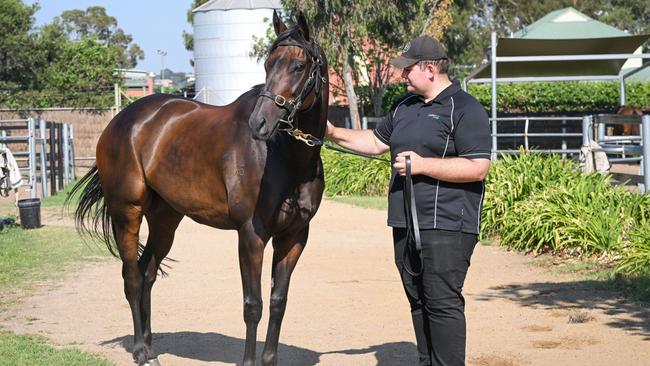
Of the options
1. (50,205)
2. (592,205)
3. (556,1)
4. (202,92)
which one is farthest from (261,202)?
(556,1)

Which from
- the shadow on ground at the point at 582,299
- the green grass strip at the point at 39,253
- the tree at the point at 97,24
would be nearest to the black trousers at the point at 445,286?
the shadow on ground at the point at 582,299

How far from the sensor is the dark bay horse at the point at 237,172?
5.18 metres

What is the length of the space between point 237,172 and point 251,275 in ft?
2.13

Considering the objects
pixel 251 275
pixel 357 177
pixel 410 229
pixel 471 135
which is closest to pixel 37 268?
pixel 251 275

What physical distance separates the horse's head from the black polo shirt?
0.67m

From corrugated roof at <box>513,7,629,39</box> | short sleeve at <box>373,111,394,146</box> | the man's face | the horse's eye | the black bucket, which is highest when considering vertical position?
corrugated roof at <box>513,7,629,39</box>

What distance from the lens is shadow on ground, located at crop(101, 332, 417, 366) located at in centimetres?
621

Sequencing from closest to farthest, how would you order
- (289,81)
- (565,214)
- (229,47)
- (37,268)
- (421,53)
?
(421,53), (289,81), (37,268), (565,214), (229,47)

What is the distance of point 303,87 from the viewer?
5129mm

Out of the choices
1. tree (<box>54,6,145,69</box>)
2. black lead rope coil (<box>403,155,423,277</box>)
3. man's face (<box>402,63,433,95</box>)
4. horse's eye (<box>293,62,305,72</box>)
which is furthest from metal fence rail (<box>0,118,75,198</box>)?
tree (<box>54,6,145,69</box>)

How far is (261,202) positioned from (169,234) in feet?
5.45

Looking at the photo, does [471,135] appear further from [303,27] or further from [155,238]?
[155,238]

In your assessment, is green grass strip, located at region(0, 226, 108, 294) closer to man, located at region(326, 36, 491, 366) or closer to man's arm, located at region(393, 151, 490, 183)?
man, located at region(326, 36, 491, 366)

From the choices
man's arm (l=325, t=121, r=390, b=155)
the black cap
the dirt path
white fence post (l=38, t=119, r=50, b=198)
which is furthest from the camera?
white fence post (l=38, t=119, r=50, b=198)
